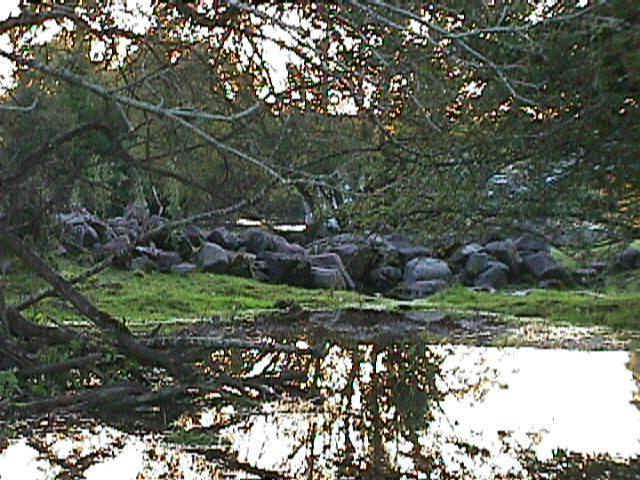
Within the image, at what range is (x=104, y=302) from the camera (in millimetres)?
12695

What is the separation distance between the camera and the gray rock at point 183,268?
55.0ft

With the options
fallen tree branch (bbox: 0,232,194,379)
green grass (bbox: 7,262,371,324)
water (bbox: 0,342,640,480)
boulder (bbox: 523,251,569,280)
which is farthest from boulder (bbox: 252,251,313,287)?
fallen tree branch (bbox: 0,232,194,379)

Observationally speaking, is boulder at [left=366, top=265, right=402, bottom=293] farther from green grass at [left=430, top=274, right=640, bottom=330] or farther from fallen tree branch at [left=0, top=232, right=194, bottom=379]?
fallen tree branch at [left=0, top=232, right=194, bottom=379]

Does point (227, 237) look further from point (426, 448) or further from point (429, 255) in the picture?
point (426, 448)

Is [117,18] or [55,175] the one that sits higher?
[117,18]

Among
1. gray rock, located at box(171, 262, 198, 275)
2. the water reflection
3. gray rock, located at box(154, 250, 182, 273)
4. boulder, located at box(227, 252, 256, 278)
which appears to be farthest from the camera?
boulder, located at box(227, 252, 256, 278)

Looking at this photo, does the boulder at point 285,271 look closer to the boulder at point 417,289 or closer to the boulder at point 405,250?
the boulder at point 417,289

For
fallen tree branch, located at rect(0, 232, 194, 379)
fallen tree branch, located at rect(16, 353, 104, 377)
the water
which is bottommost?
the water

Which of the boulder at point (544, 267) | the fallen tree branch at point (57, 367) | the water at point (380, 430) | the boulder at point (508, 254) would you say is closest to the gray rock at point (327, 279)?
the boulder at point (508, 254)

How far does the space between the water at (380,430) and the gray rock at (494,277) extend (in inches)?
436

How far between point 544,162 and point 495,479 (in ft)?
15.3

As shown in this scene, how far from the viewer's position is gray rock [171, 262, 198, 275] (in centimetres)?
1675

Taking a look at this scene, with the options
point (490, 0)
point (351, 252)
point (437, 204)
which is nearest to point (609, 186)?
point (437, 204)

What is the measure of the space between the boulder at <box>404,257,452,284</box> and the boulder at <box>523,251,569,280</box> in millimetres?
1574
